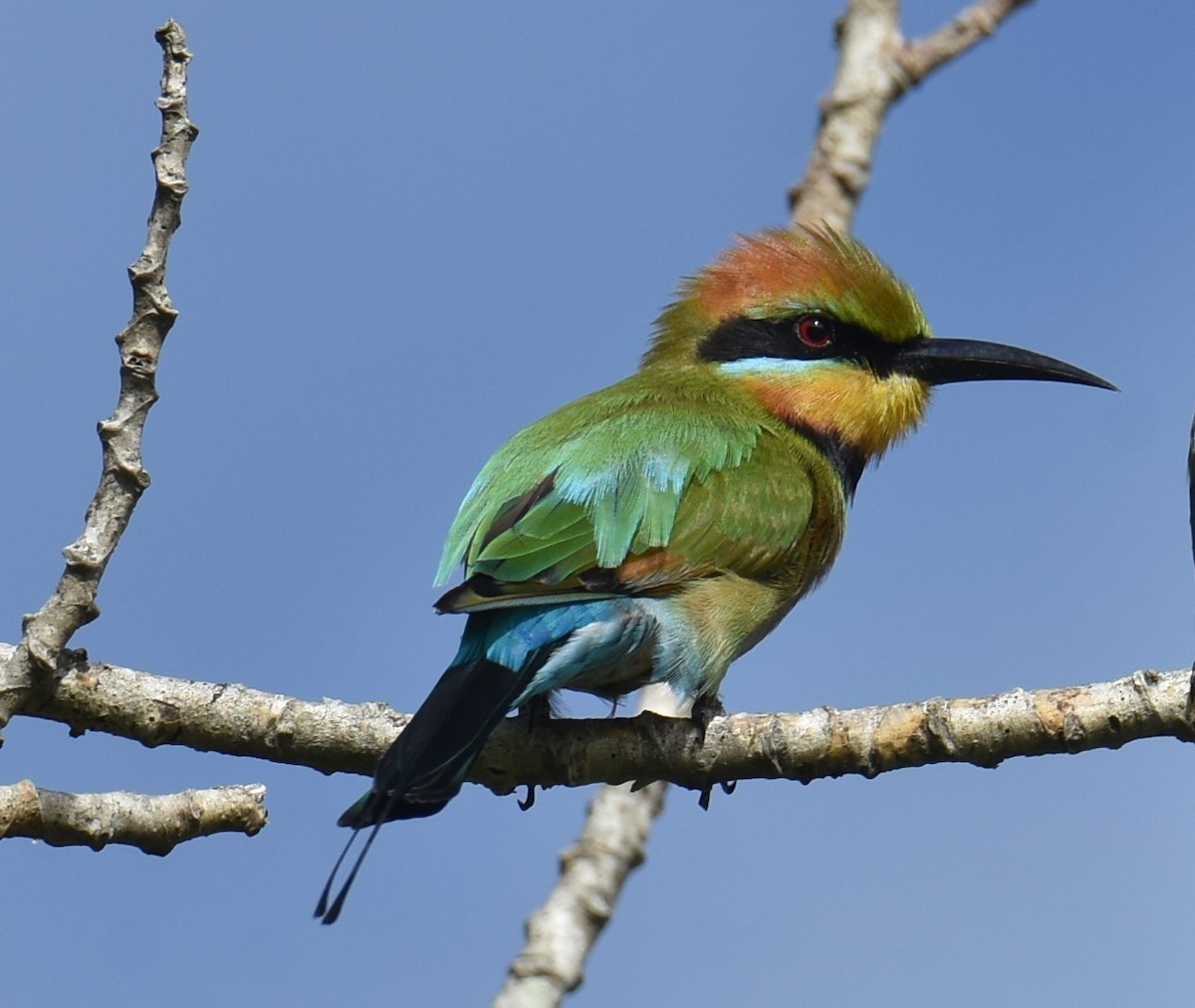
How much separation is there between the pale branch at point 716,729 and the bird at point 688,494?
7.2 inches

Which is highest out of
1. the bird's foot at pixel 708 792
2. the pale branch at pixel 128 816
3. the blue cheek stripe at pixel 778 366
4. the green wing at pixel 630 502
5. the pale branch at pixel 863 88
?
the pale branch at pixel 863 88

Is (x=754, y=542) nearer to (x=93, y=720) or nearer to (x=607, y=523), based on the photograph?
(x=607, y=523)

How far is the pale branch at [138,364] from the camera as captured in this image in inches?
120

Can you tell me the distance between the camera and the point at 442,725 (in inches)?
127

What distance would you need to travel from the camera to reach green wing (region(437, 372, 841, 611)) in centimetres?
366

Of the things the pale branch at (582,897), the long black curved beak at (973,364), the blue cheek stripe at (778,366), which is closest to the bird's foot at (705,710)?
the pale branch at (582,897)

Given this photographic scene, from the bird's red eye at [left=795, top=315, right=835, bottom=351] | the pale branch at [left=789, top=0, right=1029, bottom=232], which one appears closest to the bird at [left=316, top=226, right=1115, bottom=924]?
the bird's red eye at [left=795, top=315, right=835, bottom=351]

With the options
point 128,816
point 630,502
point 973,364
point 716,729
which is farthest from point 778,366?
point 128,816

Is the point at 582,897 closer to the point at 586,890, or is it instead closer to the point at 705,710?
the point at 586,890

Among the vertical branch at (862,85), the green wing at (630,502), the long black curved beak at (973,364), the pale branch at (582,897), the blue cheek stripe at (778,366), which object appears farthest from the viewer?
the vertical branch at (862,85)

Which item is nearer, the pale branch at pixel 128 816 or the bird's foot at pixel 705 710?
the pale branch at pixel 128 816

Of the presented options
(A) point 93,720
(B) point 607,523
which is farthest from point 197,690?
(B) point 607,523

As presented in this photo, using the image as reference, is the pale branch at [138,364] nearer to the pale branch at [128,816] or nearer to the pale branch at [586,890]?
the pale branch at [128,816]

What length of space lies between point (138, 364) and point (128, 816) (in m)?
0.82
